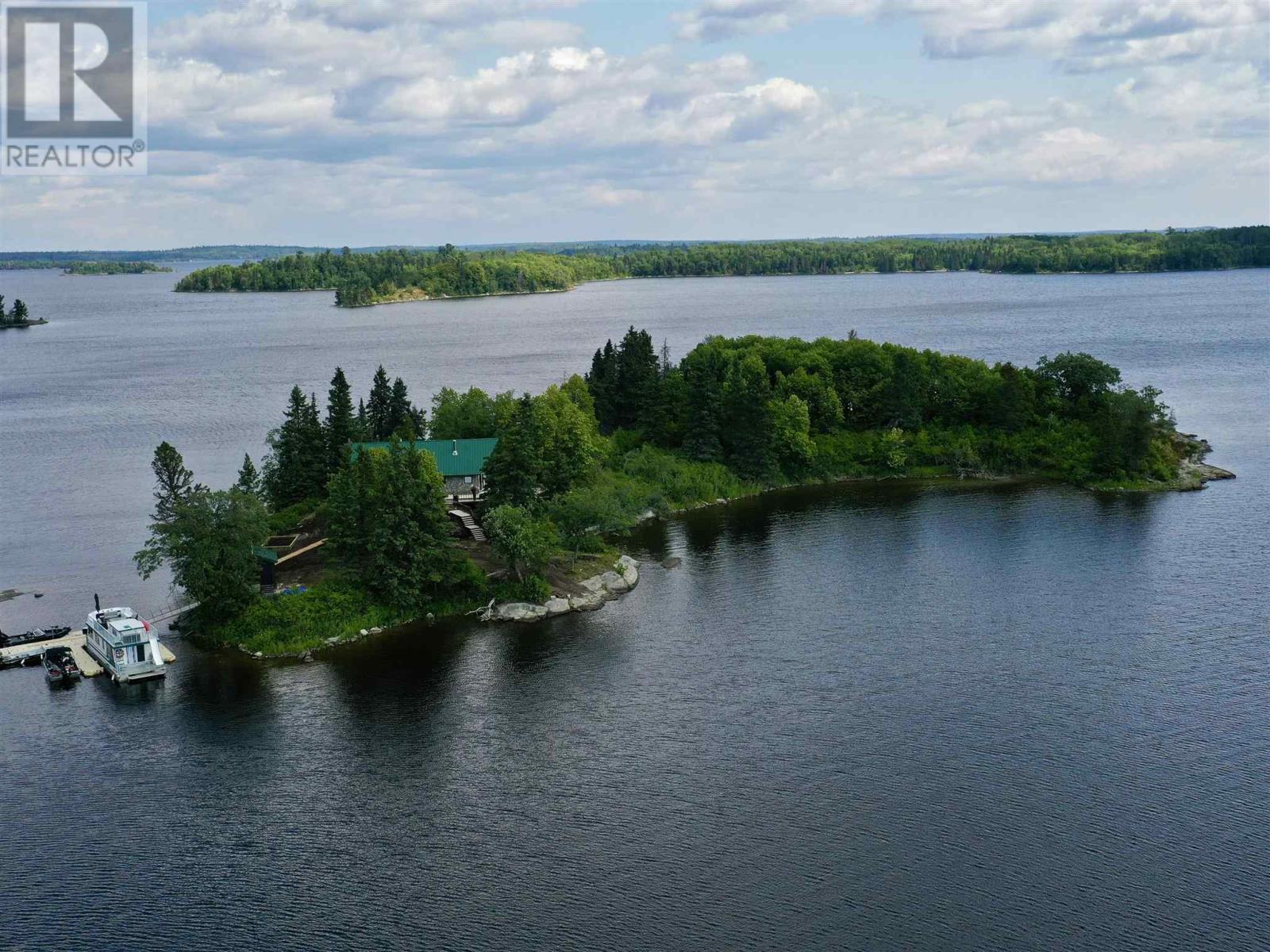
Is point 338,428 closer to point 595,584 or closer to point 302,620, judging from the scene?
point 302,620

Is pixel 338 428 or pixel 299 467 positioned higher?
pixel 338 428

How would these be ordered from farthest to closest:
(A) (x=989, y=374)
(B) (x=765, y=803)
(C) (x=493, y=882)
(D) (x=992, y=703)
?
(A) (x=989, y=374) < (D) (x=992, y=703) < (B) (x=765, y=803) < (C) (x=493, y=882)

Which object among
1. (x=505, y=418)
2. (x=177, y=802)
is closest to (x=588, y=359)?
(x=505, y=418)

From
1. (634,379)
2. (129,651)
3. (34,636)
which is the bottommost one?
(34,636)

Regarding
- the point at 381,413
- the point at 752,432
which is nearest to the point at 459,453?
the point at 381,413

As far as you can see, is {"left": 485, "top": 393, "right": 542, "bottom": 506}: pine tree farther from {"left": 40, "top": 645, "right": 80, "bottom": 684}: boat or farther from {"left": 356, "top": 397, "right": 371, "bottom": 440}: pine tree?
{"left": 40, "top": 645, "right": 80, "bottom": 684}: boat

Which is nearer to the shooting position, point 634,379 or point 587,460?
point 587,460

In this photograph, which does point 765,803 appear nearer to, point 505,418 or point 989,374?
point 505,418
